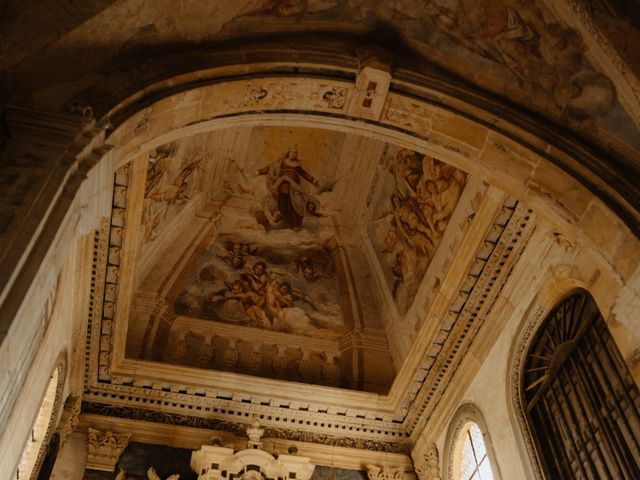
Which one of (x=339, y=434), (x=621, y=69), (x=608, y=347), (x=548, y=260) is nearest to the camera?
(x=621, y=69)

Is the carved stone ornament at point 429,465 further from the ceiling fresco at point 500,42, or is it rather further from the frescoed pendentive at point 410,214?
the ceiling fresco at point 500,42

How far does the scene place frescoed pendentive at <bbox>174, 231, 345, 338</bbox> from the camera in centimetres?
1111

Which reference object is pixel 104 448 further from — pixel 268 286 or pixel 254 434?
pixel 268 286

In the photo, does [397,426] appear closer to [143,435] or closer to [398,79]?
[143,435]

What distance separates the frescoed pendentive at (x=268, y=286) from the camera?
11.1 m

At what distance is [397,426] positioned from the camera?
32.6 feet

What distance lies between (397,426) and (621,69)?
22.0ft

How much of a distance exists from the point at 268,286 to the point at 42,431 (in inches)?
195

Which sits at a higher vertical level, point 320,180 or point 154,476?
point 320,180

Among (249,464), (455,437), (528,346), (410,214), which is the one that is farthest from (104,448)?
(528,346)

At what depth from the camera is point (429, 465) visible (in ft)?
29.9

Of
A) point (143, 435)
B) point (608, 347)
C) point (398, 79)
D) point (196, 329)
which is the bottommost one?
point (608, 347)

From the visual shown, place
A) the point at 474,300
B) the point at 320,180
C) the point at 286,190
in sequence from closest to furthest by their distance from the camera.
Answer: the point at 474,300 < the point at 286,190 < the point at 320,180

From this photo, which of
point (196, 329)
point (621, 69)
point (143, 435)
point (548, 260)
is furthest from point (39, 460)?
point (621, 69)
